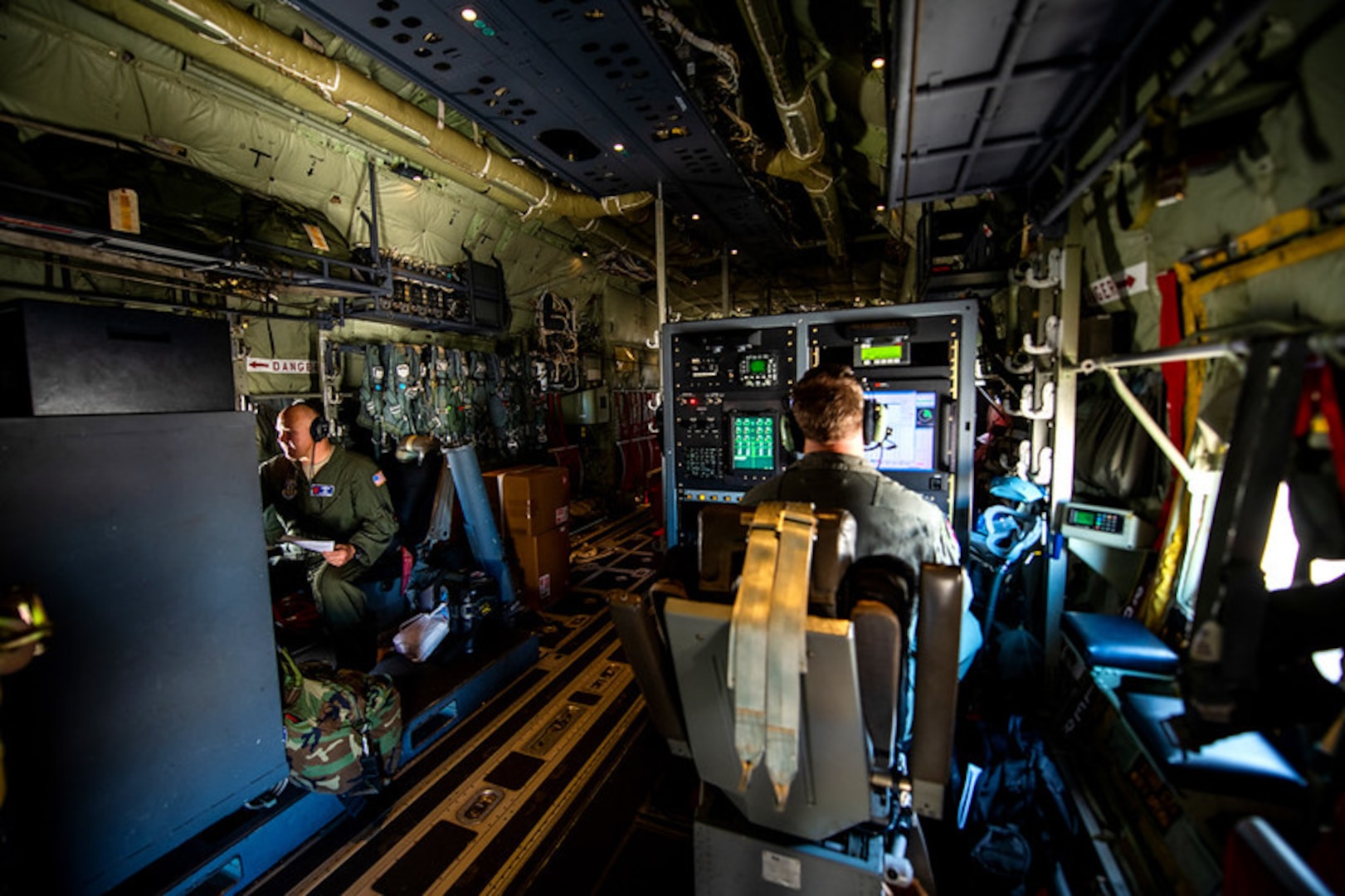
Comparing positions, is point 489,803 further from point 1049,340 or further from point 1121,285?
point 1121,285

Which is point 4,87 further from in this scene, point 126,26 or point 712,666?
point 712,666

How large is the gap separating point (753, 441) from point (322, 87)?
3.69 meters

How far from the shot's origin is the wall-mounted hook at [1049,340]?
285 cm

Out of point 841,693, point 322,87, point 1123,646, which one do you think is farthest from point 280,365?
point 1123,646

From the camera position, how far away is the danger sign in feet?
14.6

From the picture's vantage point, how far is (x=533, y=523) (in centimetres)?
532

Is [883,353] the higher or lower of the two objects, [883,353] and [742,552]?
the higher

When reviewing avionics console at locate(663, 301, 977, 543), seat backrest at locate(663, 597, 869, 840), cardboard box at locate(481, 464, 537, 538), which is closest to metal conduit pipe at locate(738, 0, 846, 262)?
avionics console at locate(663, 301, 977, 543)

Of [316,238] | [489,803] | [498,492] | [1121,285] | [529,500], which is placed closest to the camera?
[1121,285]

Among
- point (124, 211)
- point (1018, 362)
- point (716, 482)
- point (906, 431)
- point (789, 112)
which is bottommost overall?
point (716, 482)

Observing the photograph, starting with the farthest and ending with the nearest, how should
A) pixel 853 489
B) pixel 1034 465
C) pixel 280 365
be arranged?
pixel 280 365
pixel 1034 465
pixel 853 489

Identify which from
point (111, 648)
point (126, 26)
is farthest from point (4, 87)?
point (111, 648)

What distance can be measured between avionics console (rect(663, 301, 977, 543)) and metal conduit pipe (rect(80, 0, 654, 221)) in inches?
93.3

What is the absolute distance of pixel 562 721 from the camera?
360cm
